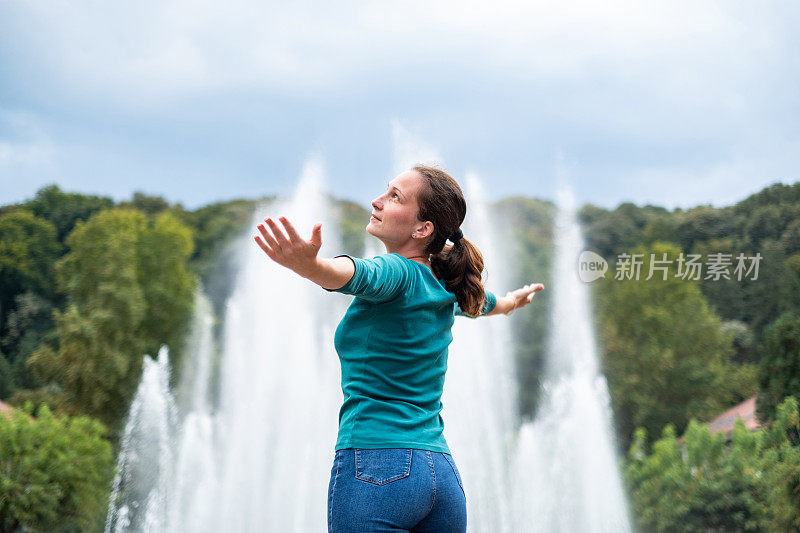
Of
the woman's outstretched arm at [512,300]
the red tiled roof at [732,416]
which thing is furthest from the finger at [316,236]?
the red tiled roof at [732,416]

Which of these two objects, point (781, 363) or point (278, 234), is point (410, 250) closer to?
point (278, 234)

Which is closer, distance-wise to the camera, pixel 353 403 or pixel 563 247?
pixel 353 403

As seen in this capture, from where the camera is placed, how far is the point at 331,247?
22609mm

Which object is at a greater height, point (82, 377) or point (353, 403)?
point (82, 377)

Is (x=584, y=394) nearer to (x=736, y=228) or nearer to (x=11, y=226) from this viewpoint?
(x=736, y=228)

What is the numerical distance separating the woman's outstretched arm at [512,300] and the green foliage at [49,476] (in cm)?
1215

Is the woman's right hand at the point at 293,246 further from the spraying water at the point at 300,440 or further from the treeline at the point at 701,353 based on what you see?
the treeline at the point at 701,353

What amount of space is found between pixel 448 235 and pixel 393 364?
35 cm

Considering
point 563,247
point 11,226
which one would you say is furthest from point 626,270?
point 11,226

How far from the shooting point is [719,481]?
46.0ft

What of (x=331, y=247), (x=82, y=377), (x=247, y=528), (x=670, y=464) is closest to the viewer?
(x=247, y=528)

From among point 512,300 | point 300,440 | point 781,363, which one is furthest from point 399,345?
point 781,363

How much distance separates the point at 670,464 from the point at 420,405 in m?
15.3

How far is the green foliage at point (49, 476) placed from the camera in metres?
12.4
